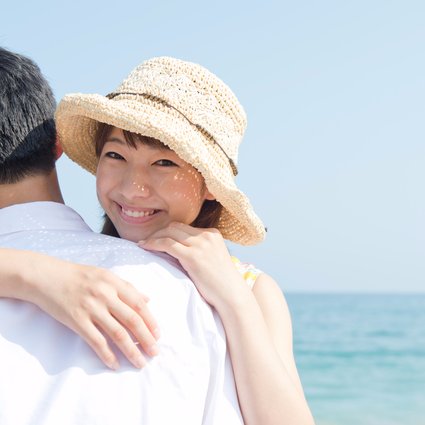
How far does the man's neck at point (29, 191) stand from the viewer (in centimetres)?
249

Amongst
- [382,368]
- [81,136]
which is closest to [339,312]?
[382,368]

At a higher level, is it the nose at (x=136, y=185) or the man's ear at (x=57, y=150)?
the man's ear at (x=57, y=150)

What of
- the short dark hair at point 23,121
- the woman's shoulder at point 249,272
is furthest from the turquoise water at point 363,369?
the short dark hair at point 23,121

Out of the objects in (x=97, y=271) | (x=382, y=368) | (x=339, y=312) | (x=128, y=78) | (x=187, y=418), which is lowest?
(x=339, y=312)

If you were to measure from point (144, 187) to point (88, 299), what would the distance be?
2.45 ft

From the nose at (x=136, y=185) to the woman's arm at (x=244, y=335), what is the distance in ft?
0.79

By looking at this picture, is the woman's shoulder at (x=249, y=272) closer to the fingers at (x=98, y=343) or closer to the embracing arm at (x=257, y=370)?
the embracing arm at (x=257, y=370)

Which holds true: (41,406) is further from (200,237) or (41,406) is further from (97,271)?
(200,237)

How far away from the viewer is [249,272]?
114 inches

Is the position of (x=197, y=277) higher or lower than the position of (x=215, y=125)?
lower

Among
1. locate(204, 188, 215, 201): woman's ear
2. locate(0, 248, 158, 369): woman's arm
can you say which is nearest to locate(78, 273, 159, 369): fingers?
locate(0, 248, 158, 369): woman's arm

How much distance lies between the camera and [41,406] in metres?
1.93

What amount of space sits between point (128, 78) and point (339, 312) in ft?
146

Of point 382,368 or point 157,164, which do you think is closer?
point 157,164
